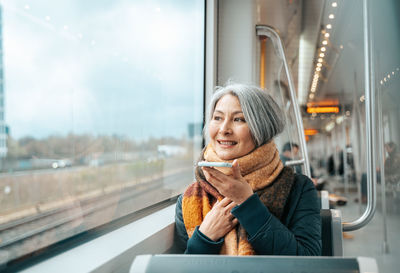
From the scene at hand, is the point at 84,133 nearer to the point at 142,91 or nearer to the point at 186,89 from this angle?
the point at 142,91

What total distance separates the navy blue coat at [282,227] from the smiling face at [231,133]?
9.5 inches

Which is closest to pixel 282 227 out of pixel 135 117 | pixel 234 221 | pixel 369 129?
pixel 234 221

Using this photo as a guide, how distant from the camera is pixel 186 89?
2.44 m

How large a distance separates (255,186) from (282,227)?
0.21m

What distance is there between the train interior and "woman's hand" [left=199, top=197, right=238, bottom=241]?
27 centimetres

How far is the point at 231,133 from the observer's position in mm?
1322

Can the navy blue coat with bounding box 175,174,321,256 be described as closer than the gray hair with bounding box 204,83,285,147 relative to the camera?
Yes

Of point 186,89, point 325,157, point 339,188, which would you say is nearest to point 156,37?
point 186,89

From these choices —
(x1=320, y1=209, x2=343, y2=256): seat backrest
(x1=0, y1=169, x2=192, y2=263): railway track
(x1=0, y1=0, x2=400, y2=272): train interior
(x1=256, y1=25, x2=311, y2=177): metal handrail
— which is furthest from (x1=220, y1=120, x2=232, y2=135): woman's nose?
(x1=256, y1=25, x2=311, y2=177): metal handrail

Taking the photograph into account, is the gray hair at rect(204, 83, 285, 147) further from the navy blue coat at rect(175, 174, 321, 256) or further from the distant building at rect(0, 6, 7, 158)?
the distant building at rect(0, 6, 7, 158)

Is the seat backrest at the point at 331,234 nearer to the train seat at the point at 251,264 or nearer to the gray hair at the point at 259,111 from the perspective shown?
the gray hair at the point at 259,111

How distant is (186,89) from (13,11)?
63.9 inches

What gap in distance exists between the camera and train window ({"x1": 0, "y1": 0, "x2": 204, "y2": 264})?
0.86 metres

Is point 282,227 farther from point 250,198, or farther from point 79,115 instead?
point 79,115
